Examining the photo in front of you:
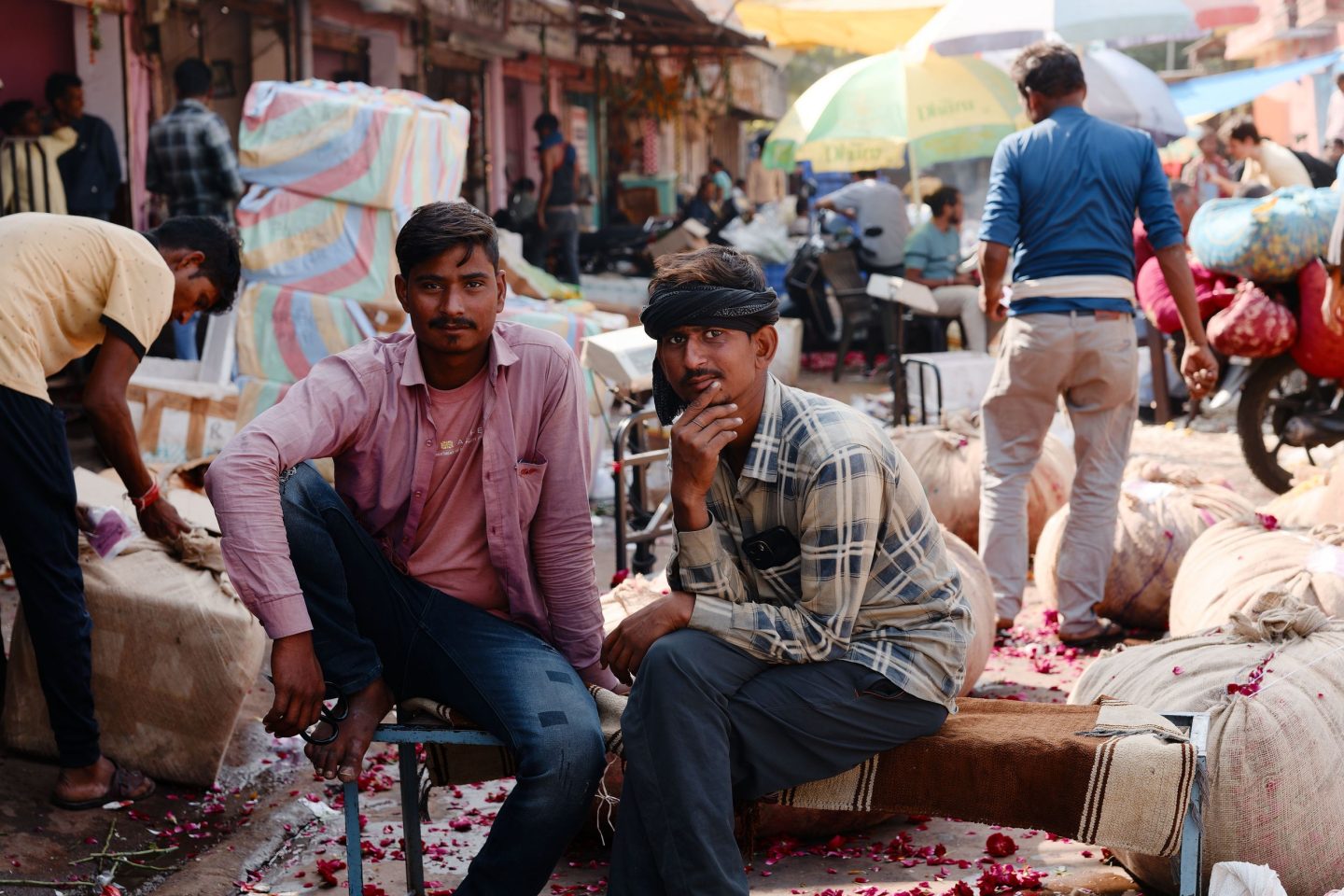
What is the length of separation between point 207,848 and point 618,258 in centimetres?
1217

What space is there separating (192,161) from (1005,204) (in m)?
5.14

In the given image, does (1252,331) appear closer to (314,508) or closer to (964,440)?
(964,440)

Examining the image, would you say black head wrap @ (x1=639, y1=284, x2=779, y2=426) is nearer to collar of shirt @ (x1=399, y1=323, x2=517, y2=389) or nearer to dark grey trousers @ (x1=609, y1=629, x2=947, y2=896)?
collar of shirt @ (x1=399, y1=323, x2=517, y2=389)

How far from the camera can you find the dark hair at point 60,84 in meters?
8.55

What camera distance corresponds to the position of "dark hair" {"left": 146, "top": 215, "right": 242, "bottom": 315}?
3.97m

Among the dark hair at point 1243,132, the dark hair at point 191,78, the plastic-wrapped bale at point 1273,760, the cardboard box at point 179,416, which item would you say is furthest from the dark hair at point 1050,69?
the dark hair at point 1243,132

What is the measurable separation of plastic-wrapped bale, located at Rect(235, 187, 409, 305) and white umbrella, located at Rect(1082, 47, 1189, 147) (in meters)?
7.27

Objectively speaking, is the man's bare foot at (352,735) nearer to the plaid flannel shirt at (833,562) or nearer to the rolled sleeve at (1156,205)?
the plaid flannel shirt at (833,562)

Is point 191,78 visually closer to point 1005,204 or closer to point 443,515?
point 1005,204

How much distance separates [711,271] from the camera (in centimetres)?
274

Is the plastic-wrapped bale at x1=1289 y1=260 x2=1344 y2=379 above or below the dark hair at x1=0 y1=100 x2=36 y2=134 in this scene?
below

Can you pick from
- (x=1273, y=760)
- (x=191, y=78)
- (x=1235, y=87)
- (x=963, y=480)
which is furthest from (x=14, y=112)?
(x=1235, y=87)

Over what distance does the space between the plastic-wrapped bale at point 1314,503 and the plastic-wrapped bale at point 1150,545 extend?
0.73ft

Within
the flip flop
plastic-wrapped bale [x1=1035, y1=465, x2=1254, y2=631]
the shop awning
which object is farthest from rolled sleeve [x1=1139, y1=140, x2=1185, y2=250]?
the shop awning
